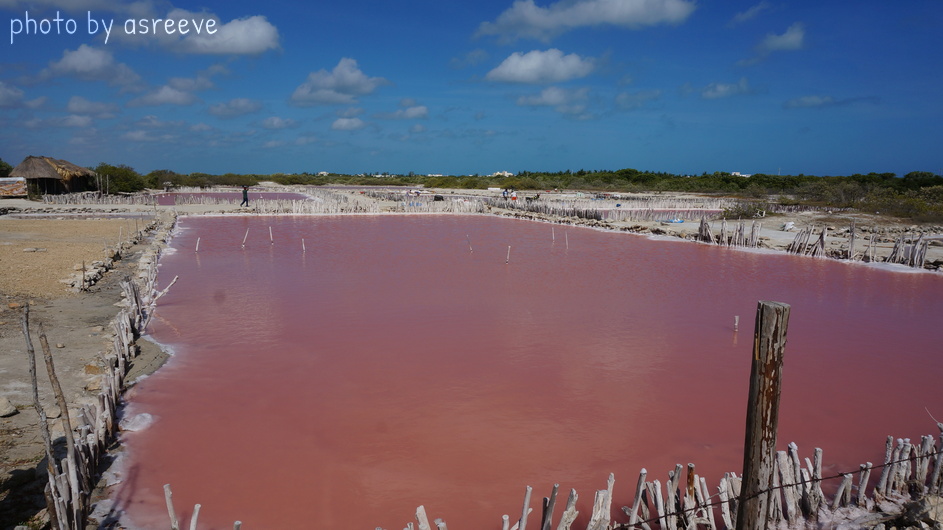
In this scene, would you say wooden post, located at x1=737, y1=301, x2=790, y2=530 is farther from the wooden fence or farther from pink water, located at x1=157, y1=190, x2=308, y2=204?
pink water, located at x1=157, y1=190, x2=308, y2=204

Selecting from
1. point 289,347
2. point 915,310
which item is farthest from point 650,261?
point 289,347

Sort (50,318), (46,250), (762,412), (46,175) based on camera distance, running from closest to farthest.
A: (762,412)
(50,318)
(46,250)
(46,175)

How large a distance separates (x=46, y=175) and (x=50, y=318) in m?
25.6

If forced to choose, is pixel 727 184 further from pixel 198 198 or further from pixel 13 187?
pixel 13 187

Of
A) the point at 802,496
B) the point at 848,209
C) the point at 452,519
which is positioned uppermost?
the point at 848,209

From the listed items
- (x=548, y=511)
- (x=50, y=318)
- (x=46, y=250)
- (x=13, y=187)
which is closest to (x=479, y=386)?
(x=548, y=511)

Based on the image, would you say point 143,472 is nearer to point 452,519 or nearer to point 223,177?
point 452,519

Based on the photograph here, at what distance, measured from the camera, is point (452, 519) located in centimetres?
392

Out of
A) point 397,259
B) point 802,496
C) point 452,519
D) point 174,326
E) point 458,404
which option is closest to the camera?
point 802,496

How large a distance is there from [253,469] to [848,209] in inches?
1136

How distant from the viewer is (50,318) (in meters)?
7.42

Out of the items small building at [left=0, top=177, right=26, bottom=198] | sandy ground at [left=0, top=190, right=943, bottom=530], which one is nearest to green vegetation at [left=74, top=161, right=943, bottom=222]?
small building at [left=0, top=177, right=26, bottom=198]

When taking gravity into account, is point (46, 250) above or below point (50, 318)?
above

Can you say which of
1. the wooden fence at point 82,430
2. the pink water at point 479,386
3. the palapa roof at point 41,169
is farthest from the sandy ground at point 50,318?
the palapa roof at point 41,169
